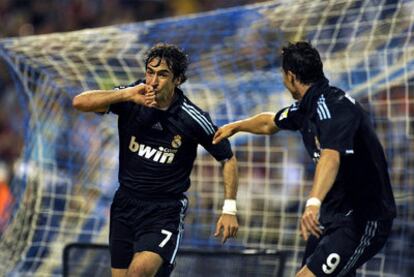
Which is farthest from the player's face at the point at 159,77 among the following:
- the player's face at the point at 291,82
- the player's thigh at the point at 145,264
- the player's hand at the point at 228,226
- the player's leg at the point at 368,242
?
the player's leg at the point at 368,242

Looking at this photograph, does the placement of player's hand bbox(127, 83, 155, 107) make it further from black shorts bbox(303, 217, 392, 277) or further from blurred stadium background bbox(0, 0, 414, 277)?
blurred stadium background bbox(0, 0, 414, 277)

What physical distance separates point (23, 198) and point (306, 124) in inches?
151

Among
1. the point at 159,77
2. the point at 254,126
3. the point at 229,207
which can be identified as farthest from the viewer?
the point at 254,126

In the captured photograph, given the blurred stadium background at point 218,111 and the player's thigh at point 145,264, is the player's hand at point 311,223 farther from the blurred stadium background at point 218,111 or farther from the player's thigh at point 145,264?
the blurred stadium background at point 218,111

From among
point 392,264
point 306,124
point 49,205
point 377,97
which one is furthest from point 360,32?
point 49,205

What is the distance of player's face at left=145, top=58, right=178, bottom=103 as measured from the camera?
6.76 m

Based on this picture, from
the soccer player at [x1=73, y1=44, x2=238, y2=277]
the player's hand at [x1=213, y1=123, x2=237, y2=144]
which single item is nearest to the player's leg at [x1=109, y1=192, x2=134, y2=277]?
the soccer player at [x1=73, y1=44, x2=238, y2=277]

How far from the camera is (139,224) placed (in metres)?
6.96

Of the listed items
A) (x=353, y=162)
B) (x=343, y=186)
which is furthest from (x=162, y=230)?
(x=353, y=162)

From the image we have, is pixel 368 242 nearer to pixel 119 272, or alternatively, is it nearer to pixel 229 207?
pixel 229 207

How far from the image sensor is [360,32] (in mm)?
8938

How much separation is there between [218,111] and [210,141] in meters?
2.56

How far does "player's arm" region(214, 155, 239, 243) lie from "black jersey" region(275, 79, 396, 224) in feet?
1.80

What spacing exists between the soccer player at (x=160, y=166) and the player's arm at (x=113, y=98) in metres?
0.03
